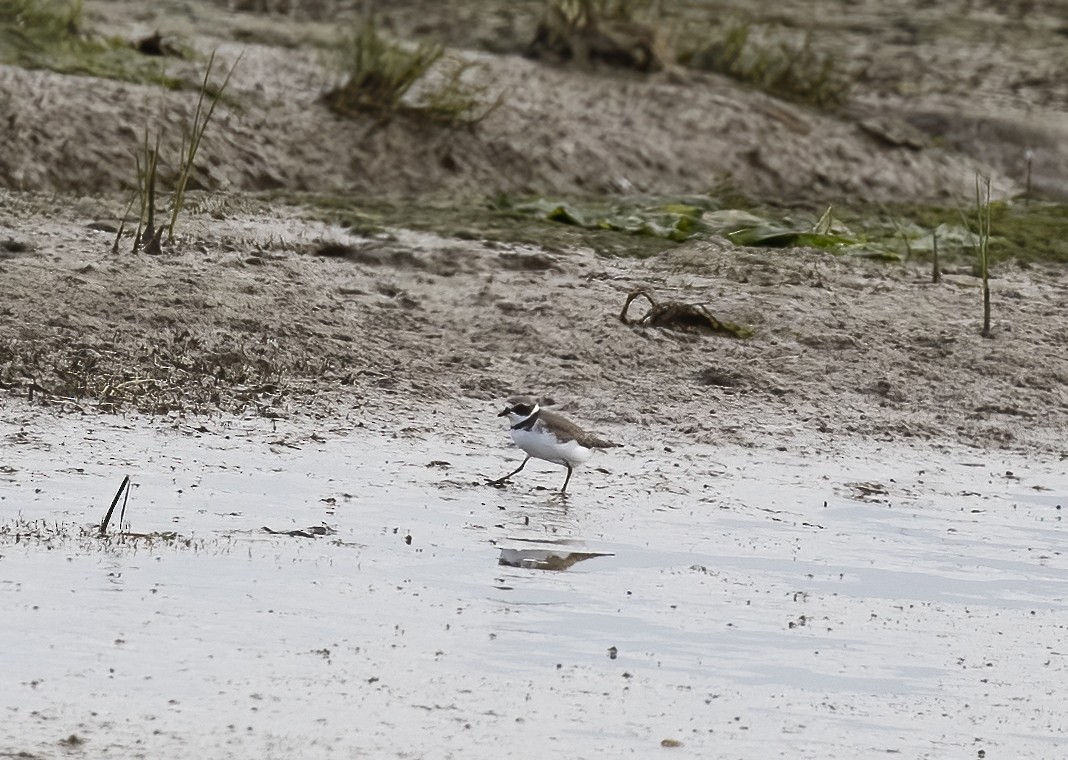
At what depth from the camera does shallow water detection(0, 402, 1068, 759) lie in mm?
4273

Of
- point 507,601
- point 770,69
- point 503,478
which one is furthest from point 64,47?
point 507,601

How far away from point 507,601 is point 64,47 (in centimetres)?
756

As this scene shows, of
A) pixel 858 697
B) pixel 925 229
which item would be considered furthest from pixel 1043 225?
pixel 858 697

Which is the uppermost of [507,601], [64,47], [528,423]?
[507,601]

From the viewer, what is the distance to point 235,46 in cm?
1282

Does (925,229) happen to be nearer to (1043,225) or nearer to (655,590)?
(1043,225)

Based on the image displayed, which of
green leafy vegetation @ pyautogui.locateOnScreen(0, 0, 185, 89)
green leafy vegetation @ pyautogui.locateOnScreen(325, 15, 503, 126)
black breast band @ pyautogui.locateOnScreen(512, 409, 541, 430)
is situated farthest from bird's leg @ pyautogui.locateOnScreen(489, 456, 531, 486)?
green leafy vegetation @ pyautogui.locateOnScreen(0, 0, 185, 89)

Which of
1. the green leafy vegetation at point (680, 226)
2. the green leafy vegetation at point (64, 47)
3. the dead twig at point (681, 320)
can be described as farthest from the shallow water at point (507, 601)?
the green leafy vegetation at point (64, 47)

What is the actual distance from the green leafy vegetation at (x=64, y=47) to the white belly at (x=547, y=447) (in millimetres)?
5556

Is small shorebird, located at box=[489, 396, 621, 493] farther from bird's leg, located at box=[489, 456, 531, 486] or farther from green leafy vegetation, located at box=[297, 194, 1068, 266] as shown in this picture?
green leafy vegetation, located at box=[297, 194, 1068, 266]

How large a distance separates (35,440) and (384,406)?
151 centimetres

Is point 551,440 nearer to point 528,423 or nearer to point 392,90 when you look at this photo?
point 528,423

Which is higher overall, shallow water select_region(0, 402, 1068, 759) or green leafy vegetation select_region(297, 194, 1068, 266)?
shallow water select_region(0, 402, 1068, 759)

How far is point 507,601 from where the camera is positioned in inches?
203
